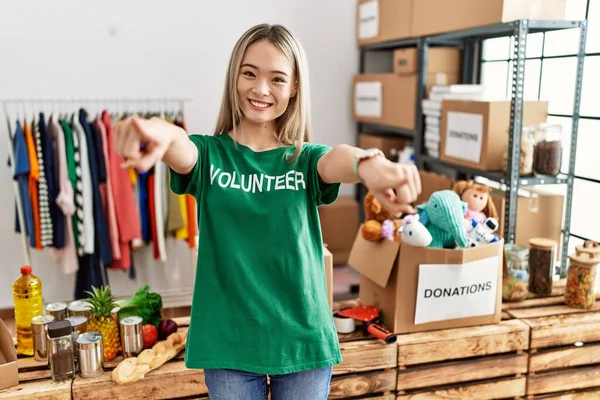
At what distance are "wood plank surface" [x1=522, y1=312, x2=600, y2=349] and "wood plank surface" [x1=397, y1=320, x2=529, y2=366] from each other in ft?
0.13

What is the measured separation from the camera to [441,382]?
6.07 ft

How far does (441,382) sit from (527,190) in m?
1.07

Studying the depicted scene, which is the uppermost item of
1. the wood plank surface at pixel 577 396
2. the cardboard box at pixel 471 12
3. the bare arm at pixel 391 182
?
the cardboard box at pixel 471 12

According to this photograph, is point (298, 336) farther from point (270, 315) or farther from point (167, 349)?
point (167, 349)

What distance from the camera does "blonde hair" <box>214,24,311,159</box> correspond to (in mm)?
1154

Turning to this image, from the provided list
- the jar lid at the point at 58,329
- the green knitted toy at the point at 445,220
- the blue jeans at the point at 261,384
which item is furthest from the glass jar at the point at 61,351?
the green knitted toy at the point at 445,220

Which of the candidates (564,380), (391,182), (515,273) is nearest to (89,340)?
(391,182)

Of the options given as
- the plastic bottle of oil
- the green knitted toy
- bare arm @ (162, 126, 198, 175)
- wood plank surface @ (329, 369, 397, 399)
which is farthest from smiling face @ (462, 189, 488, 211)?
the plastic bottle of oil

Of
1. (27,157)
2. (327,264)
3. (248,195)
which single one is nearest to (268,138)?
(248,195)

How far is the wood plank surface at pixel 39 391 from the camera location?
1.50 meters

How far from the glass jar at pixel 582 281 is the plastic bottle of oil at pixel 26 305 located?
5.82ft

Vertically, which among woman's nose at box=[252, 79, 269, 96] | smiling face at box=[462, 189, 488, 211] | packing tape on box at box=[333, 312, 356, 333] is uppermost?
woman's nose at box=[252, 79, 269, 96]

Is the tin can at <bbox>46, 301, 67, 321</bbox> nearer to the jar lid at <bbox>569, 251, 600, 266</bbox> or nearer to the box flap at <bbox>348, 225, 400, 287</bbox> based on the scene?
the box flap at <bbox>348, 225, 400, 287</bbox>

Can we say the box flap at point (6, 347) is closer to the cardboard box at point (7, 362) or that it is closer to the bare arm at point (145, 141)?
the cardboard box at point (7, 362)
